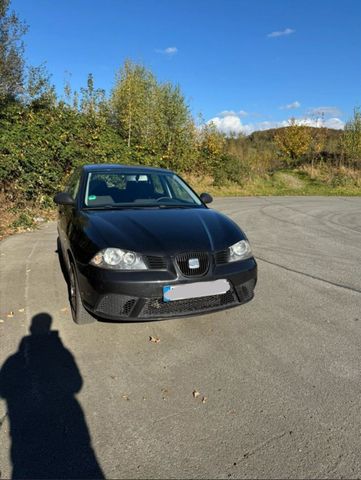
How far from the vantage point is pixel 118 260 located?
341cm

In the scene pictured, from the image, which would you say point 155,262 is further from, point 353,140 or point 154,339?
point 353,140

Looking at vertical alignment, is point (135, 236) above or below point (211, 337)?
above

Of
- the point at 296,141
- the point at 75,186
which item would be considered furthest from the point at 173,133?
the point at 296,141

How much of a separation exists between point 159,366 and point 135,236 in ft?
3.86

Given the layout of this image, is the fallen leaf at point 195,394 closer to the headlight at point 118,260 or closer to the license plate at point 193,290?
the license plate at point 193,290

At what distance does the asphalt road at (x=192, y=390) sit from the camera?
2.24 m

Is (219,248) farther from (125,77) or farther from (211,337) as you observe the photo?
(125,77)

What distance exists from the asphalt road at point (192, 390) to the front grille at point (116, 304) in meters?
0.39

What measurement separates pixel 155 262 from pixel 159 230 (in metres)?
0.47

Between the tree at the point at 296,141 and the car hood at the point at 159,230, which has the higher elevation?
the tree at the point at 296,141

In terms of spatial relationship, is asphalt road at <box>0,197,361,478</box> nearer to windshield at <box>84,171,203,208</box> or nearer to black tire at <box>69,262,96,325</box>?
black tire at <box>69,262,96,325</box>

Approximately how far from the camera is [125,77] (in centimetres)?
3083

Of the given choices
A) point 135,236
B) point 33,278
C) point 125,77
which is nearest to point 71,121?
point 33,278

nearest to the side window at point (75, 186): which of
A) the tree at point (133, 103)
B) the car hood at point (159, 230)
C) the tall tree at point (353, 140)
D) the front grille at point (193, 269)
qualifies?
the car hood at point (159, 230)
